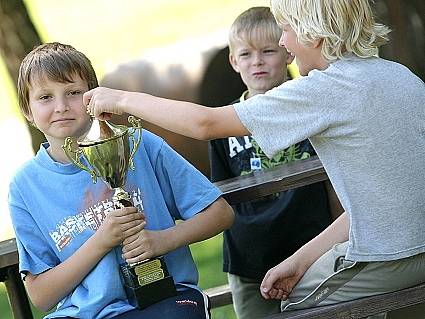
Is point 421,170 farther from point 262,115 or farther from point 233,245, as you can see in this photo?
point 233,245

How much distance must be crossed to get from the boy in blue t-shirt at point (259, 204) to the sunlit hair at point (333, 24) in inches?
40.8

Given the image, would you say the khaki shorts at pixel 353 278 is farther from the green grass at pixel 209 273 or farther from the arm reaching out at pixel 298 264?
the green grass at pixel 209 273

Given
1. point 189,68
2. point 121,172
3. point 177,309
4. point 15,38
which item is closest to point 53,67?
point 121,172

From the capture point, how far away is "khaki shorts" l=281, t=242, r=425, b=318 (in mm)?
3426

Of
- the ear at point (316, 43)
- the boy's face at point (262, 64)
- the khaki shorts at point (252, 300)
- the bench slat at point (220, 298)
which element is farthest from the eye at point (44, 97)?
the bench slat at point (220, 298)

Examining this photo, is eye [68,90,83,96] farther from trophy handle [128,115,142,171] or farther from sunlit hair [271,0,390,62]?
sunlit hair [271,0,390,62]

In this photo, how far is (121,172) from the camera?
3.45 m

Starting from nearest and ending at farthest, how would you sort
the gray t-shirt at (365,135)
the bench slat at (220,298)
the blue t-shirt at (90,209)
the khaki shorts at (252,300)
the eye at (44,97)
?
1. the gray t-shirt at (365,135)
2. the blue t-shirt at (90,209)
3. the eye at (44,97)
4. the khaki shorts at (252,300)
5. the bench slat at (220,298)

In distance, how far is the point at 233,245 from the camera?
4.49m

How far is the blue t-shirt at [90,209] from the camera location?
3.52m

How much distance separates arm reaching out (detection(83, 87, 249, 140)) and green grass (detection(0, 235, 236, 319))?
275 centimetres

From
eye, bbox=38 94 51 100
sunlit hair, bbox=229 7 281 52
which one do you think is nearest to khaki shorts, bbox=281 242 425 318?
eye, bbox=38 94 51 100

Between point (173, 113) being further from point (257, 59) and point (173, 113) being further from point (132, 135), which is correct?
point (257, 59)

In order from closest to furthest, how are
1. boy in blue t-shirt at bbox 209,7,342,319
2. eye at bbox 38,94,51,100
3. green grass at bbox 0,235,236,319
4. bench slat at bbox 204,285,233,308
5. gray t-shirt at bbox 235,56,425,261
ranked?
gray t-shirt at bbox 235,56,425,261
eye at bbox 38,94,51,100
boy in blue t-shirt at bbox 209,7,342,319
bench slat at bbox 204,285,233,308
green grass at bbox 0,235,236,319
